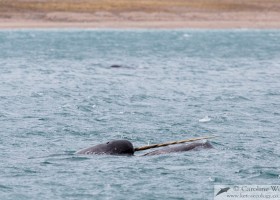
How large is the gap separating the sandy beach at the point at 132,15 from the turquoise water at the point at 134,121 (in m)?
46.4

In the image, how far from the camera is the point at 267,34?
118875 mm

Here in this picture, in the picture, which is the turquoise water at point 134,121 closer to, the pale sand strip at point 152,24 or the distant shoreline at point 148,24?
the distant shoreline at point 148,24

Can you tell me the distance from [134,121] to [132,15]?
94220 millimetres

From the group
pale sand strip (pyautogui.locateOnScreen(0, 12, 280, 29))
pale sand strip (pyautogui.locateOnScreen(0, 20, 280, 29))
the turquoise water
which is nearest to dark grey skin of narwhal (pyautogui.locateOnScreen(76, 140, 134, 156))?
the turquoise water

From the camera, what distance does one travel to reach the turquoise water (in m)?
25.0

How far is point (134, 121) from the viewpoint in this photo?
35750mm

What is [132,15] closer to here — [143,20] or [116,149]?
[143,20]

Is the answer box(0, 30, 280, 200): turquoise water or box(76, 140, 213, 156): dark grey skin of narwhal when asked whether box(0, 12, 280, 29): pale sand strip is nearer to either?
box(0, 30, 280, 200): turquoise water

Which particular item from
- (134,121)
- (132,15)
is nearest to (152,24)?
(132,15)

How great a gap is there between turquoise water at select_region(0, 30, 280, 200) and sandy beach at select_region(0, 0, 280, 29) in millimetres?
46439

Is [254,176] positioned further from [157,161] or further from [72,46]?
[72,46]

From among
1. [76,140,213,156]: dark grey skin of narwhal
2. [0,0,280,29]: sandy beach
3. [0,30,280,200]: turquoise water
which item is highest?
[0,0,280,29]: sandy beach

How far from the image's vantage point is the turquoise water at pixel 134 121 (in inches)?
984

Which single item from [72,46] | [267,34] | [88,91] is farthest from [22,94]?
[267,34]
